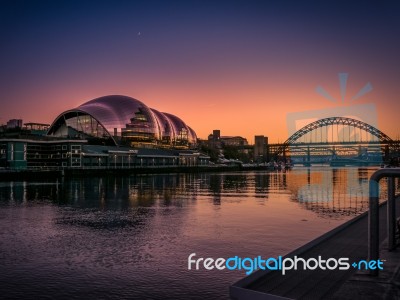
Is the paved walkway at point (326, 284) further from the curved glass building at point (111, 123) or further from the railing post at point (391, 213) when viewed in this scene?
the curved glass building at point (111, 123)

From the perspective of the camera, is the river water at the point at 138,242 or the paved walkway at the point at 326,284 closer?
the paved walkway at the point at 326,284

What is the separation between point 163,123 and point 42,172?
9236 cm

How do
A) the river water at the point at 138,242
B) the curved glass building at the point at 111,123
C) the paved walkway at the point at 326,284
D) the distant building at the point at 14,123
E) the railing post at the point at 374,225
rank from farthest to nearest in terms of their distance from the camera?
the curved glass building at the point at 111,123 < the distant building at the point at 14,123 < the river water at the point at 138,242 < the railing post at the point at 374,225 < the paved walkway at the point at 326,284

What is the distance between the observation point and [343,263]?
11.1 m

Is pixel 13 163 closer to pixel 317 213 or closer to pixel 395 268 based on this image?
pixel 317 213

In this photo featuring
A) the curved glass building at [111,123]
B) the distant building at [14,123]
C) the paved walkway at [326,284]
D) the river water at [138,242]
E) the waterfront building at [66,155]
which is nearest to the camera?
the paved walkway at [326,284]

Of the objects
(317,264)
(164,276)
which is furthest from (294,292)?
(164,276)

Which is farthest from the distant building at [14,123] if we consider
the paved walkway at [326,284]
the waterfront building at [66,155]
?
the paved walkway at [326,284]

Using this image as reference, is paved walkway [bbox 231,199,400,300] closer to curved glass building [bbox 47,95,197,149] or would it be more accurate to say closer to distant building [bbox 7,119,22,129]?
curved glass building [bbox 47,95,197,149]

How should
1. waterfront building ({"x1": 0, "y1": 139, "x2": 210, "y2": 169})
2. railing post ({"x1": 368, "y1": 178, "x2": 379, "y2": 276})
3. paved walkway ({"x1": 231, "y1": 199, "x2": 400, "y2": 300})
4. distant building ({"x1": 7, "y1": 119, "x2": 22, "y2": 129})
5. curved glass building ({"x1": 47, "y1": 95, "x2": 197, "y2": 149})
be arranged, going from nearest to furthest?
paved walkway ({"x1": 231, "y1": 199, "x2": 400, "y2": 300}) → railing post ({"x1": 368, "y1": 178, "x2": 379, "y2": 276}) → waterfront building ({"x1": 0, "y1": 139, "x2": 210, "y2": 169}) → distant building ({"x1": 7, "y1": 119, "x2": 22, "y2": 129}) → curved glass building ({"x1": 47, "y1": 95, "x2": 197, "y2": 149})

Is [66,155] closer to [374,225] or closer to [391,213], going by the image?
[391,213]

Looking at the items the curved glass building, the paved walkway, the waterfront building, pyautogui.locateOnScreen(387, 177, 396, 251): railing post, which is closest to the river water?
the paved walkway

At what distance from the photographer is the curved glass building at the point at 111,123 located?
133m

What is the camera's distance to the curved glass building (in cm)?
13275
